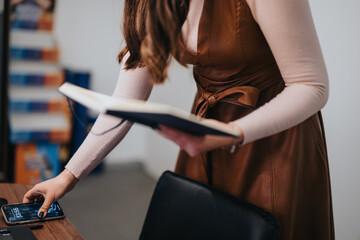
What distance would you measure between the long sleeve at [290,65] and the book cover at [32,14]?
2.50 meters

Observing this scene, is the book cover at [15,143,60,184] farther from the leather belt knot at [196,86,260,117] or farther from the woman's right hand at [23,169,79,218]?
the leather belt knot at [196,86,260,117]

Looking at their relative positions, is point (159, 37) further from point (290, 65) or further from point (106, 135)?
point (106, 135)

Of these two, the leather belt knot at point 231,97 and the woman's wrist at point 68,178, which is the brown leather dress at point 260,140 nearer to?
the leather belt knot at point 231,97

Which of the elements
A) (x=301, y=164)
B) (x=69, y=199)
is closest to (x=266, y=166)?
(x=301, y=164)

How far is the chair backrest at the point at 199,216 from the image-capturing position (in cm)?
82

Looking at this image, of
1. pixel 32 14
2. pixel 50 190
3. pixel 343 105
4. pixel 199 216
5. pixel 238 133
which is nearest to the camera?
pixel 238 133

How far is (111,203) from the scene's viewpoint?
3041mm

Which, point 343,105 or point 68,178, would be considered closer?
point 68,178

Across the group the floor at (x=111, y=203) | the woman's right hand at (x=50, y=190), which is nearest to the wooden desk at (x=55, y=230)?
the woman's right hand at (x=50, y=190)

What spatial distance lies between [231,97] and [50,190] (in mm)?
524

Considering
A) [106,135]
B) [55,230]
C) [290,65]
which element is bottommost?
[55,230]

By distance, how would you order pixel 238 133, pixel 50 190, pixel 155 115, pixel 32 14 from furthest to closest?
pixel 32 14 → pixel 50 190 → pixel 238 133 → pixel 155 115

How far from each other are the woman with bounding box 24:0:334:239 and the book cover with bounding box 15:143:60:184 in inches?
81.2

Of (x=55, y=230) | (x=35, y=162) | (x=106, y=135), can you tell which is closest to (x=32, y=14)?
(x=35, y=162)
